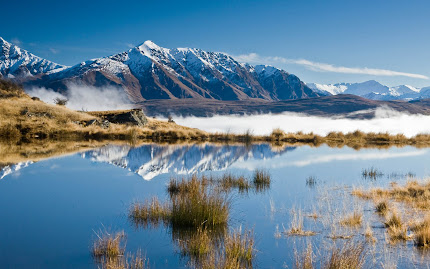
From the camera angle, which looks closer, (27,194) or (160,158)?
(27,194)

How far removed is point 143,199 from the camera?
935cm

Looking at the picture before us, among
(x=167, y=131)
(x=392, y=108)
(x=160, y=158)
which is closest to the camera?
(x=160, y=158)

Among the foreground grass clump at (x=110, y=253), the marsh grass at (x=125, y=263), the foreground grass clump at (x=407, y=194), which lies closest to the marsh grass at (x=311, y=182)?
the foreground grass clump at (x=407, y=194)

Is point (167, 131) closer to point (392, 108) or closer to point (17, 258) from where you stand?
point (17, 258)

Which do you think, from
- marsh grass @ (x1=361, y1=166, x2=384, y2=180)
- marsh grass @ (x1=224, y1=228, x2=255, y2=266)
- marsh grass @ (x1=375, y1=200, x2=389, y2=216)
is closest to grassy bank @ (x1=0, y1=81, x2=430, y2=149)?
marsh grass @ (x1=361, y1=166, x2=384, y2=180)

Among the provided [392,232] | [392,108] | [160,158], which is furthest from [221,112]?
[392,232]

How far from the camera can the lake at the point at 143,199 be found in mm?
5781

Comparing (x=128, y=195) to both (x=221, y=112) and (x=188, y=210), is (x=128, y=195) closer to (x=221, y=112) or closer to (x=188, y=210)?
(x=188, y=210)

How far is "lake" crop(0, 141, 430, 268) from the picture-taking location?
5.78m

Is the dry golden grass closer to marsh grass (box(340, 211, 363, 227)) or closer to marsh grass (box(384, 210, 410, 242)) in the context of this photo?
marsh grass (box(340, 211, 363, 227))

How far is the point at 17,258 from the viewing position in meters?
5.41

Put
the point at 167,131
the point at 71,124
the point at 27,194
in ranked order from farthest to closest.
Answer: the point at 167,131, the point at 71,124, the point at 27,194

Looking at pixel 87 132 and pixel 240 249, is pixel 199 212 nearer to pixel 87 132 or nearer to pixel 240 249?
pixel 240 249

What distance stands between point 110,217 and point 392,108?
7469 inches
